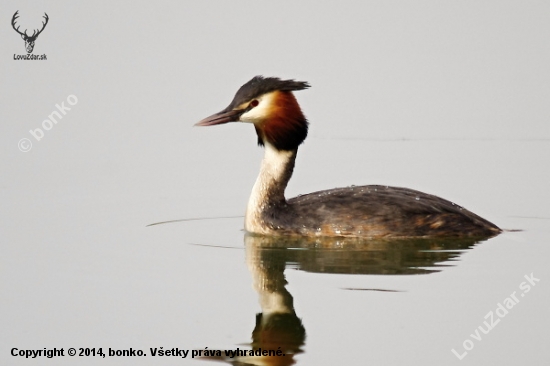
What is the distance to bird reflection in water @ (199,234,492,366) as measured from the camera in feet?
23.7

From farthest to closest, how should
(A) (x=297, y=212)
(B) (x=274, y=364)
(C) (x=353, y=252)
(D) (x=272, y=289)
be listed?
(A) (x=297, y=212)
(C) (x=353, y=252)
(D) (x=272, y=289)
(B) (x=274, y=364)

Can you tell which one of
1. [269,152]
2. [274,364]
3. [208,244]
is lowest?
[274,364]

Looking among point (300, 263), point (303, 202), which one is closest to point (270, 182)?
point (303, 202)

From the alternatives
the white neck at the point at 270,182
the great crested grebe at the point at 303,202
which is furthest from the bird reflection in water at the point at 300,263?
the white neck at the point at 270,182

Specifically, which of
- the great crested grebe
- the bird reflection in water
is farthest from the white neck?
the bird reflection in water

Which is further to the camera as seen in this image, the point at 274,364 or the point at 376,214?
the point at 376,214

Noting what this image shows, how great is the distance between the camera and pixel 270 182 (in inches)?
420

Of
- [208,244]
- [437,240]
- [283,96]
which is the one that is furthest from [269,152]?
[437,240]

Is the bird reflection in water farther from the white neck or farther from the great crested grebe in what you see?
the white neck

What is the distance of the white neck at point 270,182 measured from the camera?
1061cm

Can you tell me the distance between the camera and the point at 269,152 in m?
10.7

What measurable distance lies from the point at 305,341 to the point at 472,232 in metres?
3.77

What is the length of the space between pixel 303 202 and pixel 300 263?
1.41 metres

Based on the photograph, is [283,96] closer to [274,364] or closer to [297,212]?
[297,212]
